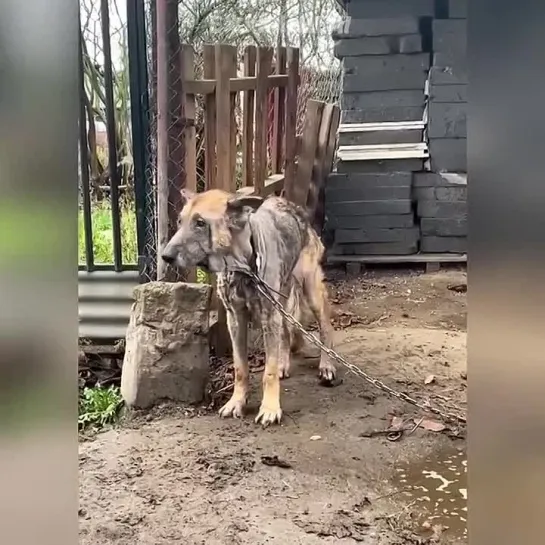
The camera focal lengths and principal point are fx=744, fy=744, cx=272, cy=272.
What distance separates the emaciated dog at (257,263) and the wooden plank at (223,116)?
3 centimetres

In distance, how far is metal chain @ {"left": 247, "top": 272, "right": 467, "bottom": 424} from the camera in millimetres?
932

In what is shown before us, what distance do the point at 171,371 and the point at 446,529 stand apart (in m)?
0.45

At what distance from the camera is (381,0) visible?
92 centimetres

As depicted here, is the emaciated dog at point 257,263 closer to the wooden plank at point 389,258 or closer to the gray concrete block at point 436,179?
the wooden plank at point 389,258

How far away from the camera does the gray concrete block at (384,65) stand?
967 mm

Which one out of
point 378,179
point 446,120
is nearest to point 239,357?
point 378,179

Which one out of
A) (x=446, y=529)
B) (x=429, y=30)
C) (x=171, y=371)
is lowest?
(x=446, y=529)

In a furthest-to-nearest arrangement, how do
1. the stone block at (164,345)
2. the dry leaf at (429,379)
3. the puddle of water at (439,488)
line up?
the stone block at (164,345) → the dry leaf at (429,379) → the puddle of water at (439,488)

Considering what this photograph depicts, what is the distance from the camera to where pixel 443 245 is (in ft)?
3.15

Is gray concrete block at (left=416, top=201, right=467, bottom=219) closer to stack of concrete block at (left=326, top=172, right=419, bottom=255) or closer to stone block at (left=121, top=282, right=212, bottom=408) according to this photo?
stack of concrete block at (left=326, top=172, right=419, bottom=255)

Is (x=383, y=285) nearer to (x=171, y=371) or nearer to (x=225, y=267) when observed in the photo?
(x=225, y=267)

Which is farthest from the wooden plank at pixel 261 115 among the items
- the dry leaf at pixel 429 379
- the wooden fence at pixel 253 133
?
the dry leaf at pixel 429 379
